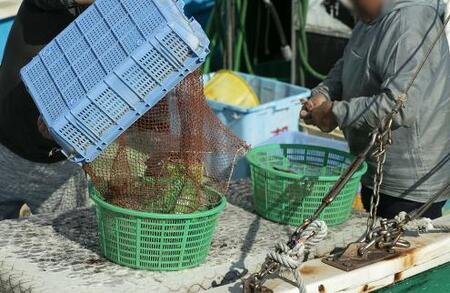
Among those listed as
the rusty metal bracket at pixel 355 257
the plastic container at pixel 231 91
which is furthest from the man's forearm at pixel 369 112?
the plastic container at pixel 231 91

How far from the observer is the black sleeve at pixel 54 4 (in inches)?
128

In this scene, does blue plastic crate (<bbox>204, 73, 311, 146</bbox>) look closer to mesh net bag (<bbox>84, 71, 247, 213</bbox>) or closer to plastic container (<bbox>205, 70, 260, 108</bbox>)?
plastic container (<bbox>205, 70, 260, 108</bbox>)

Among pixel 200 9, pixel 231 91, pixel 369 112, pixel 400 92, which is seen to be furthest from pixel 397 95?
pixel 200 9

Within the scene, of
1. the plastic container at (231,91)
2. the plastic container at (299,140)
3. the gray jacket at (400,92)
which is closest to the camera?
the gray jacket at (400,92)

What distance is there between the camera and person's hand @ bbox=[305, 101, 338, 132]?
3.36m

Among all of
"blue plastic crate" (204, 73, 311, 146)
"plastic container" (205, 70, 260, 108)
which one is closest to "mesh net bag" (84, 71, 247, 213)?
"blue plastic crate" (204, 73, 311, 146)

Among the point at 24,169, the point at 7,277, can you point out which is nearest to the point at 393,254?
the point at 7,277

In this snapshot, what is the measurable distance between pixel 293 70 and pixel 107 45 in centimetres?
440

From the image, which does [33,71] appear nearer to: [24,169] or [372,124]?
[24,169]

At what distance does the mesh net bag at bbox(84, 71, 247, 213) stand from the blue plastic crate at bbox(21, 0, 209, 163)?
179 millimetres

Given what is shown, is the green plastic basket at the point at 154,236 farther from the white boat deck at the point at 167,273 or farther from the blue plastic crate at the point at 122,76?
the blue plastic crate at the point at 122,76

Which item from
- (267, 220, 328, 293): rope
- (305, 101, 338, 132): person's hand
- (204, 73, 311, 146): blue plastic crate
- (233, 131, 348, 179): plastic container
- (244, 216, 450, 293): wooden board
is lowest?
(233, 131, 348, 179): plastic container

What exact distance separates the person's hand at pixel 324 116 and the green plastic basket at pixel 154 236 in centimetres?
78

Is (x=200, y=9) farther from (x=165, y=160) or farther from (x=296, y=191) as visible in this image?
(x=165, y=160)
